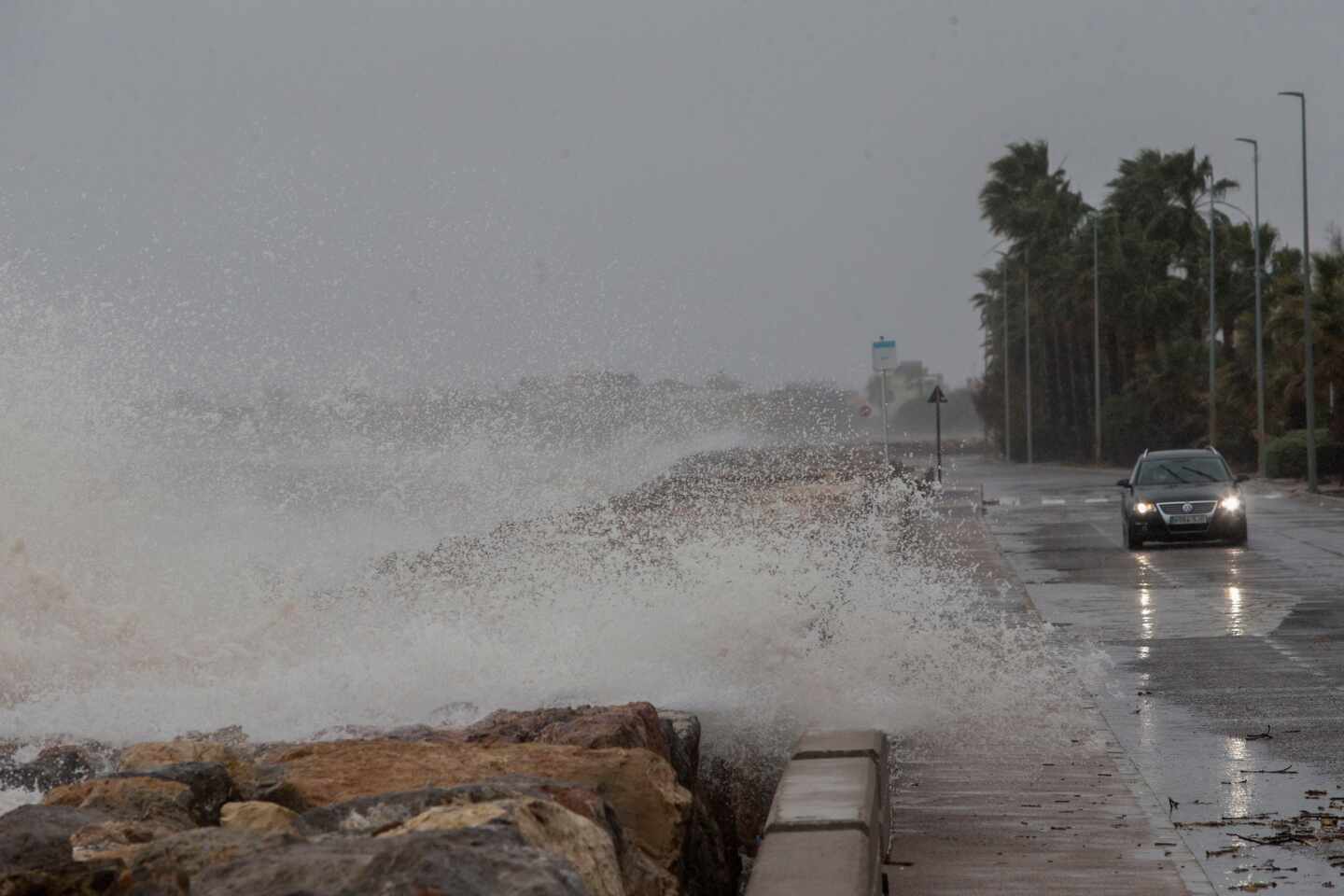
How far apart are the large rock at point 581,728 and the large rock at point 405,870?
99.1 inches

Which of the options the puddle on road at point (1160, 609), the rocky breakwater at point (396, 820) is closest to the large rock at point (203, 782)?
the rocky breakwater at point (396, 820)

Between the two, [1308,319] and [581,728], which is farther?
[1308,319]

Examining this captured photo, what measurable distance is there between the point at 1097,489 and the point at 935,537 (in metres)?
21.9

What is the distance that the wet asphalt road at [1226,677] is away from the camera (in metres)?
7.17

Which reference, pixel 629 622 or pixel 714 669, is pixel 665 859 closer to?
pixel 714 669

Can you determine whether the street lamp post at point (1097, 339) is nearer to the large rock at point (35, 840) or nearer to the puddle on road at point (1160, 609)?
the puddle on road at point (1160, 609)

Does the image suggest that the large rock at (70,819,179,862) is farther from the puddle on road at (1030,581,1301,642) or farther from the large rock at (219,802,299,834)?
the puddle on road at (1030,581,1301,642)

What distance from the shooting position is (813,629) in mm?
9906

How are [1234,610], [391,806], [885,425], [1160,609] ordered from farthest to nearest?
[885,425] < [1160,609] < [1234,610] < [391,806]

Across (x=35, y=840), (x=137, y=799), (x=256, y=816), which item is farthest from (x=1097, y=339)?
(x=35, y=840)

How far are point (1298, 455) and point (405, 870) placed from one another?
5334cm

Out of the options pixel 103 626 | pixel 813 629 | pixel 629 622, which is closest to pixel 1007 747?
pixel 813 629

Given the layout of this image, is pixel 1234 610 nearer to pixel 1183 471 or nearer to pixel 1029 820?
pixel 1029 820

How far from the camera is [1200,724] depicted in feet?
33.6
